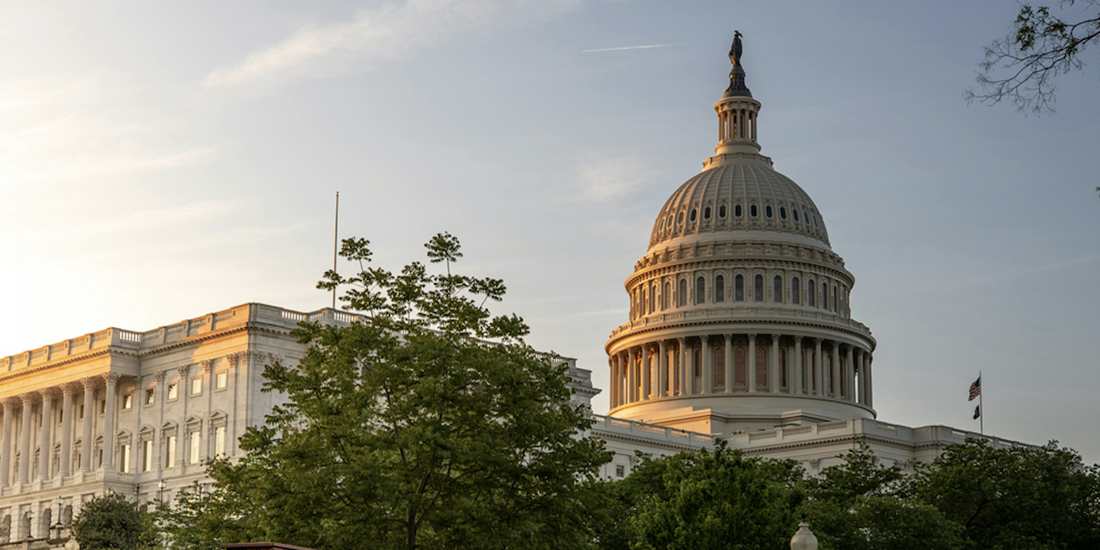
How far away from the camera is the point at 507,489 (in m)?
45.8

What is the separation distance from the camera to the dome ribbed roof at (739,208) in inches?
6309

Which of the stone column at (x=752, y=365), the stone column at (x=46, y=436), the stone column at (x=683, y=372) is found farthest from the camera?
the stone column at (x=683, y=372)

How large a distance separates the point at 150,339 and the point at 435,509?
6981 cm

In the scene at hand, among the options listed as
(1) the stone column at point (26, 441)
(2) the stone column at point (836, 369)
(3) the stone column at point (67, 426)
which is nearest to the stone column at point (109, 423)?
(3) the stone column at point (67, 426)

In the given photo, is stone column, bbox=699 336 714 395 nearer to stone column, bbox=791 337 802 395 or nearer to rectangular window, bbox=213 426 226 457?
stone column, bbox=791 337 802 395

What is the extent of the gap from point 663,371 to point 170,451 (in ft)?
212

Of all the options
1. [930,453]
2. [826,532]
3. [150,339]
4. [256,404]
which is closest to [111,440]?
[150,339]

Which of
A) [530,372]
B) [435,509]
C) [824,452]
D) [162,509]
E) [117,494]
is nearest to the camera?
[435,509]

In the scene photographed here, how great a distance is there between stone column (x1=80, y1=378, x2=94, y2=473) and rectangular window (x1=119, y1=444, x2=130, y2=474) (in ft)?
7.04

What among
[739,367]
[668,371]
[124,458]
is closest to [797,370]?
[739,367]

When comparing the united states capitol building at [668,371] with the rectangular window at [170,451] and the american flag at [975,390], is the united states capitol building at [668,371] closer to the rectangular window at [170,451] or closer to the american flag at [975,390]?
the rectangular window at [170,451]

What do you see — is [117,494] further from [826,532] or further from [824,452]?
[824,452]

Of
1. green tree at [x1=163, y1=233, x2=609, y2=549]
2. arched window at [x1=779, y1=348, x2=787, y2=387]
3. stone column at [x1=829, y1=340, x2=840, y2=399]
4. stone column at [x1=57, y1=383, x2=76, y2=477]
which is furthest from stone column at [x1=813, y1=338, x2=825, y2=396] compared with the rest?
green tree at [x1=163, y1=233, x2=609, y2=549]

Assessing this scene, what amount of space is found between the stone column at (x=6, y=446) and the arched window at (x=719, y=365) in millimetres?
67777
